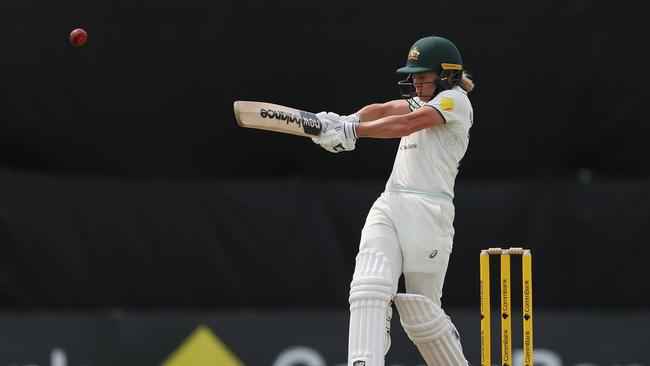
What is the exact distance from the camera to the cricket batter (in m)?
5.53

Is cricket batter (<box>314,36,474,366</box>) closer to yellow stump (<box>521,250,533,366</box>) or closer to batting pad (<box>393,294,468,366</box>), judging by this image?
batting pad (<box>393,294,468,366</box>)

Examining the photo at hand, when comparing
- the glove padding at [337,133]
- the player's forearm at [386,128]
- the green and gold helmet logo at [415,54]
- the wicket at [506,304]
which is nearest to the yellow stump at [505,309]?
the wicket at [506,304]

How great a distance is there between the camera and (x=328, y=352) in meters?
7.62

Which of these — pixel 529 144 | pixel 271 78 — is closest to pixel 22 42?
pixel 271 78

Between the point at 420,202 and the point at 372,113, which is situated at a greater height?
the point at 372,113

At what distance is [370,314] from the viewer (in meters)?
5.41

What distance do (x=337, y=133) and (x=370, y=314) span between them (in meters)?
0.75

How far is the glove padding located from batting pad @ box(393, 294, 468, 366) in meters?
0.65

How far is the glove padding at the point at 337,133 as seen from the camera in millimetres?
5617

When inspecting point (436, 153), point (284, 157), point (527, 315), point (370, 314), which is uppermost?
point (284, 157)

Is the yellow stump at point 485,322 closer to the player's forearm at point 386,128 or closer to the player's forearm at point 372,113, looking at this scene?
the player's forearm at point 386,128

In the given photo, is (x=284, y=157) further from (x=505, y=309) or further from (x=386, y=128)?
(x=505, y=309)

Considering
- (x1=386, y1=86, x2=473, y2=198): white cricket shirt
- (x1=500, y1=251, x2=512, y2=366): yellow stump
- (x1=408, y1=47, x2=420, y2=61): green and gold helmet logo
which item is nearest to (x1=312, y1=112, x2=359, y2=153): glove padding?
(x1=386, y1=86, x2=473, y2=198): white cricket shirt

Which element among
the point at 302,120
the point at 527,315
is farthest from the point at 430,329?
the point at 302,120
